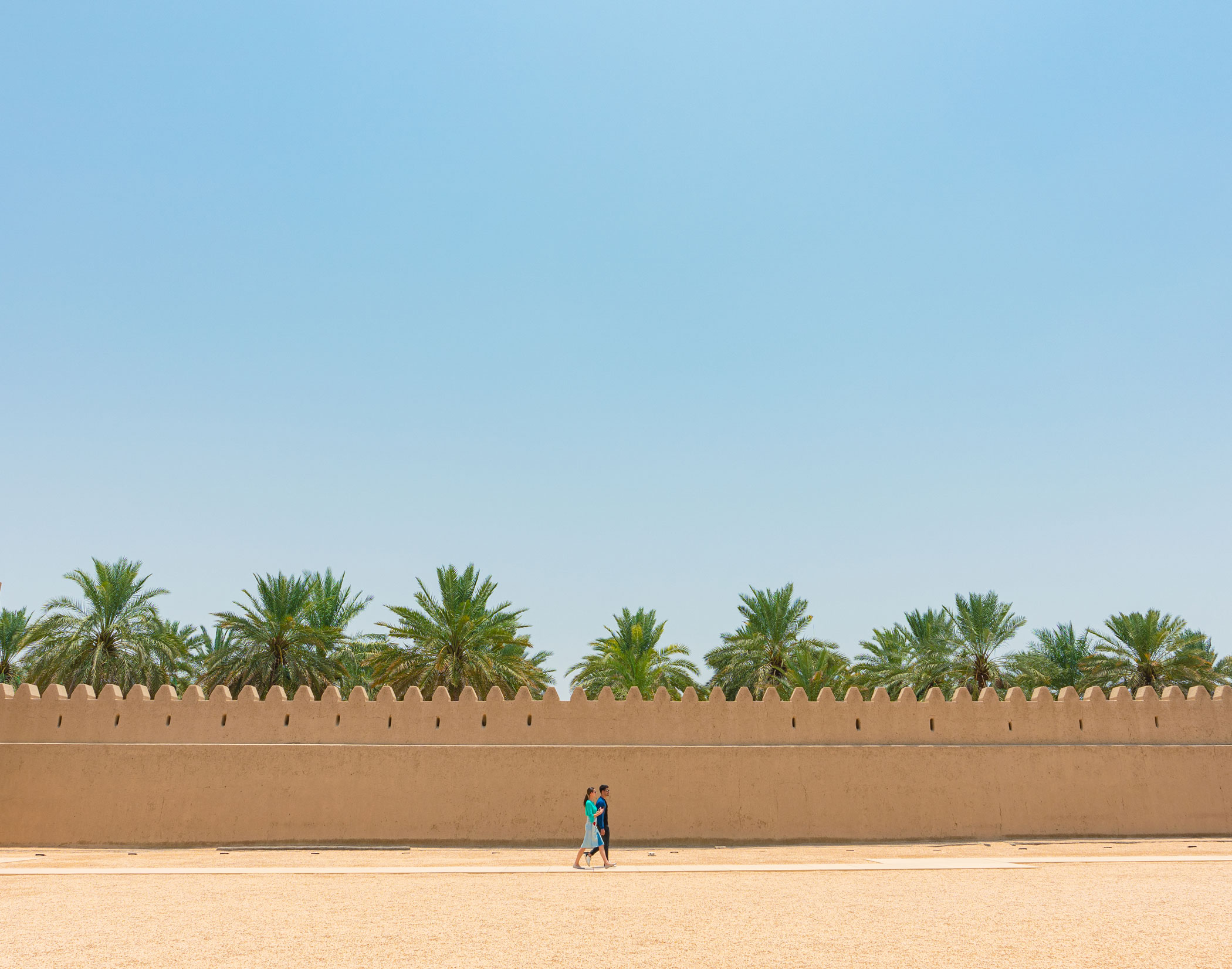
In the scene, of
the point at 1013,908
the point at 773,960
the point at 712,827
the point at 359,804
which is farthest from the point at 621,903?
the point at 359,804

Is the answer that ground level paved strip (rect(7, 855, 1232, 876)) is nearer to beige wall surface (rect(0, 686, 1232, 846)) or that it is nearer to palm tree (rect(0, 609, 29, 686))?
beige wall surface (rect(0, 686, 1232, 846))

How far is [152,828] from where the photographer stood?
1235 cm

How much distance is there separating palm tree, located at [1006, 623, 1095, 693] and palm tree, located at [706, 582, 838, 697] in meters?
5.68

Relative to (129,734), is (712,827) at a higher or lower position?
lower

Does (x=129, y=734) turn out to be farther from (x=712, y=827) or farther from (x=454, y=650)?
(x=454, y=650)

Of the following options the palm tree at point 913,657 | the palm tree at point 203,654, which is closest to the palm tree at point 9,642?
the palm tree at point 203,654

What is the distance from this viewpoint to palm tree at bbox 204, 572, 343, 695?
24000 millimetres

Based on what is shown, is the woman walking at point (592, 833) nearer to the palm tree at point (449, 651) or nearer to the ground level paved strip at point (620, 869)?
the ground level paved strip at point (620, 869)

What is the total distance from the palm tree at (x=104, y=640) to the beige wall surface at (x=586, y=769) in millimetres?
12464

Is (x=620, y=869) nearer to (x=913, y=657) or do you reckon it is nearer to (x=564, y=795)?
(x=564, y=795)

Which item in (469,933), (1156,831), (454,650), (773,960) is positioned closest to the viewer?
(773,960)

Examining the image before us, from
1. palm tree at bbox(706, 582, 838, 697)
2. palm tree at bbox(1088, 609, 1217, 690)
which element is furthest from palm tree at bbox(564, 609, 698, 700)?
palm tree at bbox(1088, 609, 1217, 690)

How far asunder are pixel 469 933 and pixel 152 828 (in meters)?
8.95

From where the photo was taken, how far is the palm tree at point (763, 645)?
2700 centimetres
